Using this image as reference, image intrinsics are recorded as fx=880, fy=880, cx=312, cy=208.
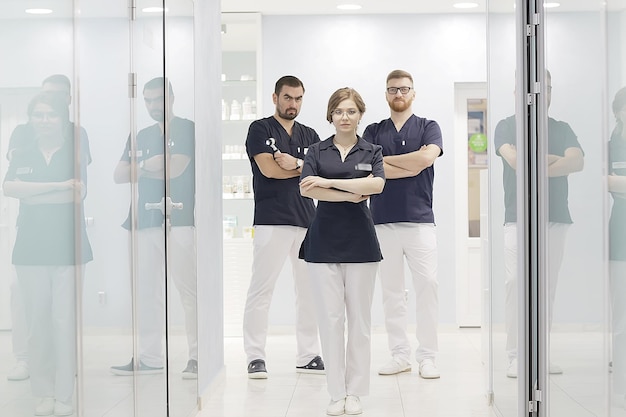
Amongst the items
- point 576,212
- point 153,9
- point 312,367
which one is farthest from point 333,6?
point 576,212

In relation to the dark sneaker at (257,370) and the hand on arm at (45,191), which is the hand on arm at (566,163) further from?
the dark sneaker at (257,370)

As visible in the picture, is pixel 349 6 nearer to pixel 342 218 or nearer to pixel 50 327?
pixel 342 218

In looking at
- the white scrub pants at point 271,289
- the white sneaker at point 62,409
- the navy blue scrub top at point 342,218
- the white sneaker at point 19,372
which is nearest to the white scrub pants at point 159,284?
the navy blue scrub top at point 342,218

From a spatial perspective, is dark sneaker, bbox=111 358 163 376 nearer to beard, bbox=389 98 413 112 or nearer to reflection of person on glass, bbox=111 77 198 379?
reflection of person on glass, bbox=111 77 198 379

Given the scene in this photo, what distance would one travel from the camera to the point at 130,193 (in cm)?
346

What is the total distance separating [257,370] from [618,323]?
319cm

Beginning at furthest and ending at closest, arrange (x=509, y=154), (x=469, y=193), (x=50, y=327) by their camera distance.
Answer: (x=469, y=193)
(x=509, y=154)
(x=50, y=327)

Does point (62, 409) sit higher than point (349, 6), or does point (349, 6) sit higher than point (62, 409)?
point (349, 6)

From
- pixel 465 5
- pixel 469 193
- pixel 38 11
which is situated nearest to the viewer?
pixel 38 11

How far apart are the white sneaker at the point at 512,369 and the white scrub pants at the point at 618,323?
3.92 ft

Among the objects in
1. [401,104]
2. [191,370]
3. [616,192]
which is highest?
[401,104]

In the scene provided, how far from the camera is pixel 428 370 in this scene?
548cm

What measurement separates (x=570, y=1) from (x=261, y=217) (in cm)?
278

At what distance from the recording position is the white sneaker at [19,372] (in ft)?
7.55
